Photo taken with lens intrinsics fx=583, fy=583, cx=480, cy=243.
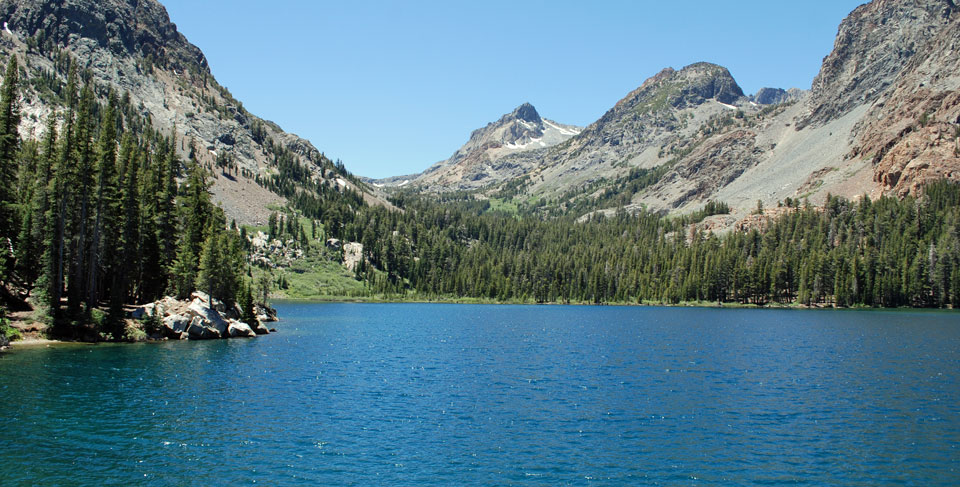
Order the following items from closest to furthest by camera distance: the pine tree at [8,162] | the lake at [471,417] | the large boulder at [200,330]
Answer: the lake at [471,417] < the pine tree at [8,162] < the large boulder at [200,330]

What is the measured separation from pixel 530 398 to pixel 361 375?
16.4m

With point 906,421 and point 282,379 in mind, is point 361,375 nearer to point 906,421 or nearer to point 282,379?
point 282,379

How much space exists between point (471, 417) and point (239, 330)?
53.2 metres

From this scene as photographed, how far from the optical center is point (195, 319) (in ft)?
238

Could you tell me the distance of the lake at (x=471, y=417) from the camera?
88.8ft

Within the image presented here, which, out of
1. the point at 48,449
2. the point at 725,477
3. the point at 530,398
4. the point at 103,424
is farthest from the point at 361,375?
the point at 725,477

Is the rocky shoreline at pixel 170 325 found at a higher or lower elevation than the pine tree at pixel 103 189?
lower

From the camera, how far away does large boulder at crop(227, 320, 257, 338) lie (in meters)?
78.4

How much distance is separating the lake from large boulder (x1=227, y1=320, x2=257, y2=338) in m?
10.7

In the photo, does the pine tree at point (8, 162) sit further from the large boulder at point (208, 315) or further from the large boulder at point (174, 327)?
the large boulder at point (208, 315)

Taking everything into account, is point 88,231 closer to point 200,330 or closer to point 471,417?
point 200,330

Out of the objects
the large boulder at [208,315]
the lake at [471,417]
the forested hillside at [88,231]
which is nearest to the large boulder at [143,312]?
the forested hillside at [88,231]

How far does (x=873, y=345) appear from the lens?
253 ft

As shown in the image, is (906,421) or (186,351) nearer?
(906,421)
